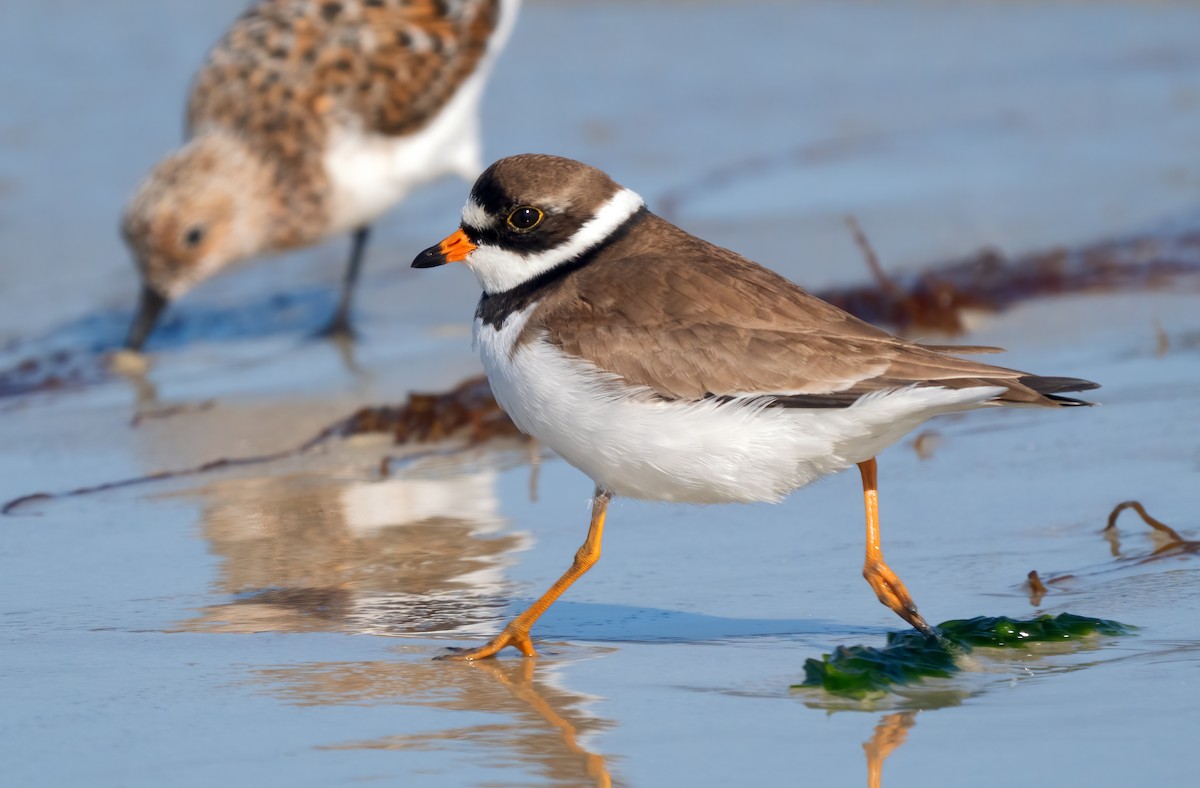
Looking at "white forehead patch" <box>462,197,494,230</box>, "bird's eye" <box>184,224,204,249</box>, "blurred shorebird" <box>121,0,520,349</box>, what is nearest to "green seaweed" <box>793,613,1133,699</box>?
"white forehead patch" <box>462,197,494,230</box>

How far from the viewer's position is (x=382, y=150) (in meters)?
8.68

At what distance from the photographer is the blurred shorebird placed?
8375 millimetres

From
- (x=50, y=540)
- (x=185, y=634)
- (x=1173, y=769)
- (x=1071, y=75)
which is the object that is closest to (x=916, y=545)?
(x=1173, y=769)

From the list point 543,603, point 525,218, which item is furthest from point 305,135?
point 543,603

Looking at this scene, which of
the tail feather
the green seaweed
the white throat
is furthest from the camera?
the white throat

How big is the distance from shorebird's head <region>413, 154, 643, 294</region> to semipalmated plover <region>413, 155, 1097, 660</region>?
119mm

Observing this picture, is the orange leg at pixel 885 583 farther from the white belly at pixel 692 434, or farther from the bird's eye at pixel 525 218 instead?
the bird's eye at pixel 525 218

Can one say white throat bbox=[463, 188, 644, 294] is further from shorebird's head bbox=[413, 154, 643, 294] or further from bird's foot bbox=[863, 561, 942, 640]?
bird's foot bbox=[863, 561, 942, 640]

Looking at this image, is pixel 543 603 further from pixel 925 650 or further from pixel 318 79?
pixel 318 79

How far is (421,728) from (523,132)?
778cm

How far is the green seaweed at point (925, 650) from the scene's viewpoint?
3.56m

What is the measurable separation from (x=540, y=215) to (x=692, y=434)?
2.64ft

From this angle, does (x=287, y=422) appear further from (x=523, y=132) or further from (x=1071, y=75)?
(x=1071, y=75)

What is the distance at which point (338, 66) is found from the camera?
8.69 meters
